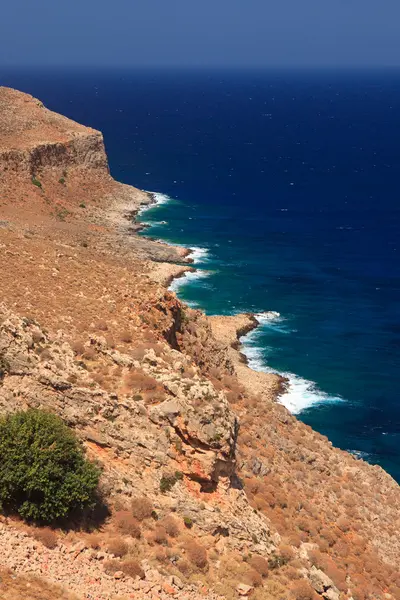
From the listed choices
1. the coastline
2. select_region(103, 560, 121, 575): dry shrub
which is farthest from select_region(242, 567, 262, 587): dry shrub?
the coastline

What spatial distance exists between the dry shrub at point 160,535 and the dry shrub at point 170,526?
0.17 metres

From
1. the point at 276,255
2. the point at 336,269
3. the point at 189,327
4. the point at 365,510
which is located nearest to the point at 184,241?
the point at 276,255

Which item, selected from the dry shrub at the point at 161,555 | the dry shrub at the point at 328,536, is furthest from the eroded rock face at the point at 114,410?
the dry shrub at the point at 328,536

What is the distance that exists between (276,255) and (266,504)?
7249 cm

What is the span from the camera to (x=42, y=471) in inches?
1029

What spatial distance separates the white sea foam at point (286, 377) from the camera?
215ft

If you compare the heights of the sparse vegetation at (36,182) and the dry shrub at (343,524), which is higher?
the sparse vegetation at (36,182)

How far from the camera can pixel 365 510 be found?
42406mm

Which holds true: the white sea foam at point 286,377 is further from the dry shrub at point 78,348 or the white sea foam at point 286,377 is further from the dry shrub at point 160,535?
the dry shrub at point 160,535

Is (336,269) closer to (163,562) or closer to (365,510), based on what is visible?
(365,510)

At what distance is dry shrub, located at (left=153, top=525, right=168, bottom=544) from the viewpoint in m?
27.2

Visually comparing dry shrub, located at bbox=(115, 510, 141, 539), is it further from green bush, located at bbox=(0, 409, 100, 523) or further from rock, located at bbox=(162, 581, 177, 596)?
rock, located at bbox=(162, 581, 177, 596)

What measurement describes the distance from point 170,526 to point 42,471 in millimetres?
5157

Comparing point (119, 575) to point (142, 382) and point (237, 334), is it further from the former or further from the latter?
point (237, 334)
